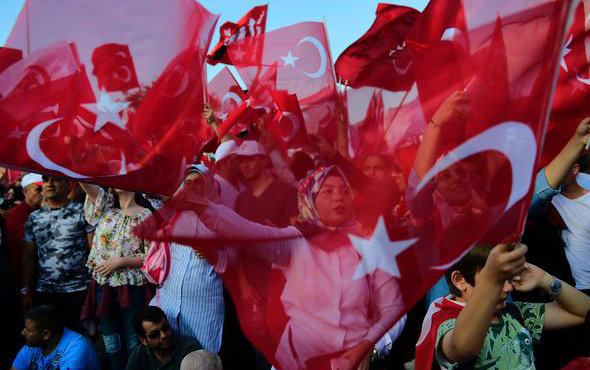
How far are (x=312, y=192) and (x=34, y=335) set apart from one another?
8.10ft

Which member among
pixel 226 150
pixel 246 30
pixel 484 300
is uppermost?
pixel 246 30

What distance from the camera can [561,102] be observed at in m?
2.90

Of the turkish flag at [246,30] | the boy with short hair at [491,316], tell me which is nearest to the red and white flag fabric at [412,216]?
the boy with short hair at [491,316]

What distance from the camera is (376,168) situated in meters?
1.95

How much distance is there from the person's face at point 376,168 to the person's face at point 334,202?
0.33 feet

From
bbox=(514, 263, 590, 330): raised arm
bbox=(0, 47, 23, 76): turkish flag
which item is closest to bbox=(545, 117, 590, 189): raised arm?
bbox=(514, 263, 590, 330): raised arm

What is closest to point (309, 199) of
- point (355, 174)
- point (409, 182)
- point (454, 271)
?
point (355, 174)

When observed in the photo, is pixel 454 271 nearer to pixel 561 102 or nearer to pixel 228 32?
pixel 561 102

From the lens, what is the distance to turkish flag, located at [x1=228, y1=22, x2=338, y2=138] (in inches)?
176

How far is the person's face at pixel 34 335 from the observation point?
3.62 meters

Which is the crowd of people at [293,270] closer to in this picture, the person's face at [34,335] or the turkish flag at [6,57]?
the person's face at [34,335]

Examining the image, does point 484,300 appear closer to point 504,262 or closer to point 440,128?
point 504,262

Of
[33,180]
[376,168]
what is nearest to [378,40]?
[376,168]

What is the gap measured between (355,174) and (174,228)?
0.67 m
